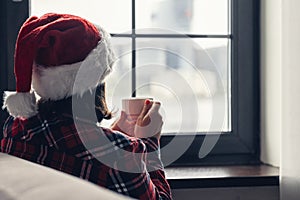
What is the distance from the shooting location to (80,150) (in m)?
1.06

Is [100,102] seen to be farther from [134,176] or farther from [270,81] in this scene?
[270,81]

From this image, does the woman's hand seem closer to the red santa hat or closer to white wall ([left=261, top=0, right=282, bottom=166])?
the red santa hat

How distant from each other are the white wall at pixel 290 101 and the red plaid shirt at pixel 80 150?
1.22 ft

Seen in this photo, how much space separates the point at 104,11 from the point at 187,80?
30cm

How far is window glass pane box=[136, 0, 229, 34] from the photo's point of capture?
5.33 ft

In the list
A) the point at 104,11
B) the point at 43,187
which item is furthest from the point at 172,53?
the point at 43,187

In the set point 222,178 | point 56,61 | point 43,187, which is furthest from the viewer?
point 222,178

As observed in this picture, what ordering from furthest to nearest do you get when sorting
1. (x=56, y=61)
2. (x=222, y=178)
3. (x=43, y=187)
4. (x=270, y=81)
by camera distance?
1. (x=270, y=81)
2. (x=222, y=178)
3. (x=56, y=61)
4. (x=43, y=187)

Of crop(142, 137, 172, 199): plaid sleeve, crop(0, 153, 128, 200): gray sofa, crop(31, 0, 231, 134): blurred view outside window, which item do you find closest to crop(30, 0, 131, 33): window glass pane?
crop(31, 0, 231, 134): blurred view outside window

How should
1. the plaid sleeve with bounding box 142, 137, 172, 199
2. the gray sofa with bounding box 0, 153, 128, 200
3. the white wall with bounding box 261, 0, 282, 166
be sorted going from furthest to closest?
1. the white wall with bounding box 261, 0, 282, 166
2. the plaid sleeve with bounding box 142, 137, 172, 199
3. the gray sofa with bounding box 0, 153, 128, 200

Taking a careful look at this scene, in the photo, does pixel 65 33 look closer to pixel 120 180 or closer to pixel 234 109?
pixel 120 180

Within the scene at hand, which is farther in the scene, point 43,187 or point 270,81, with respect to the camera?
point 270,81

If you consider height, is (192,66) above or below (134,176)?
above

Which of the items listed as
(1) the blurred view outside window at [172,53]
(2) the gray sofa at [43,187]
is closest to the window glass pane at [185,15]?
(1) the blurred view outside window at [172,53]
